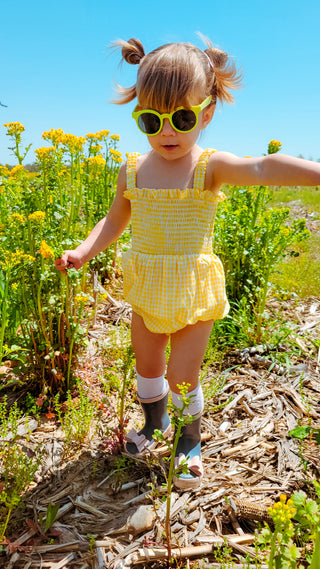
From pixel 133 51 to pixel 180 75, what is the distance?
1.49ft

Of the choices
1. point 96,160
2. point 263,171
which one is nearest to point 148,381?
point 263,171

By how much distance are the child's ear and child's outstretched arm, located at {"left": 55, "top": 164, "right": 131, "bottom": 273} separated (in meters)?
0.43

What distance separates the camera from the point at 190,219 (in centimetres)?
192

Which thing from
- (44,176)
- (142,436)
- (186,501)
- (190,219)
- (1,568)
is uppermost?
(44,176)

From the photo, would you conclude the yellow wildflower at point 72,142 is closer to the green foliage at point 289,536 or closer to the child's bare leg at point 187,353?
the child's bare leg at point 187,353

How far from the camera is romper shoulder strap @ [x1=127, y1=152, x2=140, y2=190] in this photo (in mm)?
2041

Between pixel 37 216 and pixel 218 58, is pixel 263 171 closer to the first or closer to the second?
pixel 218 58

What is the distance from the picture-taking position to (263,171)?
168 centimetres

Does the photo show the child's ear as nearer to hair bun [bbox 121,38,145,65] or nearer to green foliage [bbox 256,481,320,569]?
hair bun [bbox 121,38,145,65]

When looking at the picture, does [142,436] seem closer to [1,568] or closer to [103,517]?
[103,517]

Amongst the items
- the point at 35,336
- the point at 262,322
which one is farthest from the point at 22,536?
the point at 262,322

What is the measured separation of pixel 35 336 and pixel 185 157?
1.34 meters

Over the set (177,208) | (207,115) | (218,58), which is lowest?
(177,208)

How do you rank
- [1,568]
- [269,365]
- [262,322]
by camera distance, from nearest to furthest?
1. [1,568]
2. [269,365]
3. [262,322]
